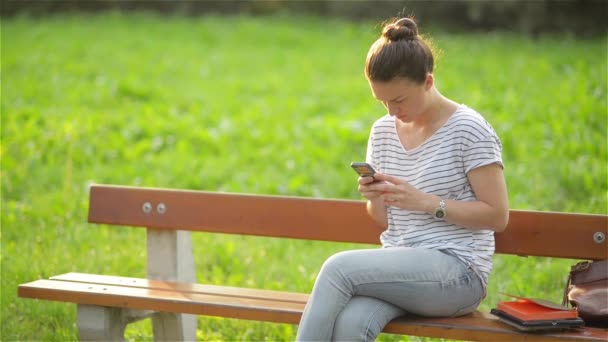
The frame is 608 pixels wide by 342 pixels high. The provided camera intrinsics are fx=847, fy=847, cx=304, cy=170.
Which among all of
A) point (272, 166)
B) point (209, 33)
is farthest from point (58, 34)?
point (272, 166)

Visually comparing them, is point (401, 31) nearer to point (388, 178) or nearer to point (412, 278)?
point (388, 178)

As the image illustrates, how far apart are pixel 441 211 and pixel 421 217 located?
0.55ft

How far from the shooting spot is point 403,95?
317cm

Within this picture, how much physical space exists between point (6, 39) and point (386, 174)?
9431 mm

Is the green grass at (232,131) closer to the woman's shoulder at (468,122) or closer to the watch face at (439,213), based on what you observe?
the woman's shoulder at (468,122)

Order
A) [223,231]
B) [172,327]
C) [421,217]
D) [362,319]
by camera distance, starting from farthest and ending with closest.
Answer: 1. [172,327]
2. [223,231]
3. [421,217]
4. [362,319]

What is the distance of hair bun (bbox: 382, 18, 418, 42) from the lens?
3.14 metres

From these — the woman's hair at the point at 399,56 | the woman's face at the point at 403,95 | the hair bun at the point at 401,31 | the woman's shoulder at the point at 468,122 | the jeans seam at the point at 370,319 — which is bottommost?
the jeans seam at the point at 370,319

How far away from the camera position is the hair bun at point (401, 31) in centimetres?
314

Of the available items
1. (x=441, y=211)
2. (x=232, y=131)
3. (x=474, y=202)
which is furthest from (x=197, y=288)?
(x=232, y=131)

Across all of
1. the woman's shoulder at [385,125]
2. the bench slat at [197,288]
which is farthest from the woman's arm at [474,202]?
the bench slat at [197,288]

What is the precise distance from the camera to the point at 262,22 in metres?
13.0

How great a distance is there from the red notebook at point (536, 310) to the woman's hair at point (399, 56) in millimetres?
899

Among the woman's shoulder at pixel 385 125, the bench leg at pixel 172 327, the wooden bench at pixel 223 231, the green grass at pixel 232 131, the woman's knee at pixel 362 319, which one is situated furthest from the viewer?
the green grass at pixel 232 131
